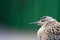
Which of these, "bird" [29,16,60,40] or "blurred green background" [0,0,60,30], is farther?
"blurred green background" [0,0,60,30]

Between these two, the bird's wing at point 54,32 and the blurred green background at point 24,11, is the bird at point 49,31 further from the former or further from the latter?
the blurred green background at point 24,11

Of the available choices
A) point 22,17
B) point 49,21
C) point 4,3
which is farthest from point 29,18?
point 49,21

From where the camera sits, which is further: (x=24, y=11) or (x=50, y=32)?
(x=24, y=11)

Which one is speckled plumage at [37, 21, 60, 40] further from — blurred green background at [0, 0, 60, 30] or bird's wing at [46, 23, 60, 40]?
blurred green background at [0, 0, 60, 30]

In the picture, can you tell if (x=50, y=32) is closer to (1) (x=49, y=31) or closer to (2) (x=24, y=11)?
(1) (x=49, y=31)

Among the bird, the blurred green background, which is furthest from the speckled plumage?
the blurred green background

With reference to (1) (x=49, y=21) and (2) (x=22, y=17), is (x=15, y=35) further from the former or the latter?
(1) (x=49, y=21)

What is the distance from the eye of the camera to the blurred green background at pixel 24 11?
1087cm

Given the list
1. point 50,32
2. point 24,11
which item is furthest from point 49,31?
point 24,11

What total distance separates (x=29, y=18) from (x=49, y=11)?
2.71 ft

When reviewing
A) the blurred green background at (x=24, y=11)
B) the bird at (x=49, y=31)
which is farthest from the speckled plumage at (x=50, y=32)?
the blurred green background at (x=24, y=11)

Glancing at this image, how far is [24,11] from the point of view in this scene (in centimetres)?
1169

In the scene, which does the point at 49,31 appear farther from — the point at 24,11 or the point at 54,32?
the point at 24,11

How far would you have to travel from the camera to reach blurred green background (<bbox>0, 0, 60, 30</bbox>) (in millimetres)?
10867
